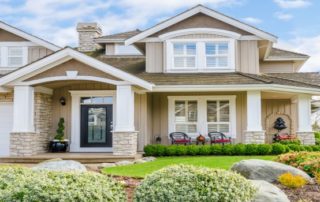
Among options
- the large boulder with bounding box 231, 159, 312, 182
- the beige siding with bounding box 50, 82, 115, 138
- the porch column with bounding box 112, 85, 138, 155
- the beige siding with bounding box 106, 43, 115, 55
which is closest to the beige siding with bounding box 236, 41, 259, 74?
the porch column with bounding box 112, 85, 138, 155

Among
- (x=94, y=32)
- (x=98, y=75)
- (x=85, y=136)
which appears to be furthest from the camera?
(x=94, y=32)

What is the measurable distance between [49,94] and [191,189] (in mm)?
13067

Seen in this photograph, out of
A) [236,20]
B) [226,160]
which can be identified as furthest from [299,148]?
[236,20]

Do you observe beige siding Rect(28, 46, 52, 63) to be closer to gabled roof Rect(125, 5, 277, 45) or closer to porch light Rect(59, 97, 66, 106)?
porch light Rect(59, 97, 66, 106)

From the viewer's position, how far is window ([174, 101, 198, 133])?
1847 centimetres

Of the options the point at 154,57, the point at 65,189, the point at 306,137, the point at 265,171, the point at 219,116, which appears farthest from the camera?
the point at 154,57

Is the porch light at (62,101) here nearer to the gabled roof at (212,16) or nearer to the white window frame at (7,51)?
the white window frame at (7,51)

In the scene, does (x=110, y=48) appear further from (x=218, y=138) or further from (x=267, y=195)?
(x=267, y=195)

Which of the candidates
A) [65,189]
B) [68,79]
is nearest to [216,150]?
[68,79]

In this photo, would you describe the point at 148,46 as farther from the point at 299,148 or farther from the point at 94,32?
the point at 299,148

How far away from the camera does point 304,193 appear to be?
8242 mm

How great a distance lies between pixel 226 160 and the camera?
14258mm

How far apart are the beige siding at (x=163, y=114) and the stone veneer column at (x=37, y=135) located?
4.24 meters

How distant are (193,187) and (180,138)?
1197 centimetres
